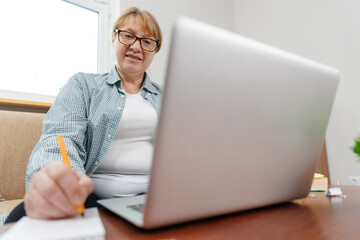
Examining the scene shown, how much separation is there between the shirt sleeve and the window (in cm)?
96

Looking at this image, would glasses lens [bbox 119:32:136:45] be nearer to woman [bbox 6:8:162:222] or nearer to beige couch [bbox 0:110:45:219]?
woman [bbox 6:8:162:222]

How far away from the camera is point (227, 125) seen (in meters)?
0.33

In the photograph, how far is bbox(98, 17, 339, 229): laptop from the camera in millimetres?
282

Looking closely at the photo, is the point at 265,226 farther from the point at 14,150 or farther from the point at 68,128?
the point at 14,150

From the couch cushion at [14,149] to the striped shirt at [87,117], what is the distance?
1.88 ft

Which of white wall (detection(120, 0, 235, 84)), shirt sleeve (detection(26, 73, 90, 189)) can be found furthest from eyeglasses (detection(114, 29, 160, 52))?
white wall (detection(120, 0, 235, 84))

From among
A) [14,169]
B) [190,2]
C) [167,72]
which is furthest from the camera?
[190,2]

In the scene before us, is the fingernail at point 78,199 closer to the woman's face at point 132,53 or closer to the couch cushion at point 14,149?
the woman's face at point 132,53

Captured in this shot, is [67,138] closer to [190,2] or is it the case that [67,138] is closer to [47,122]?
[47,122]

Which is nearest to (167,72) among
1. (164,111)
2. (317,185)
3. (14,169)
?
(164,111)

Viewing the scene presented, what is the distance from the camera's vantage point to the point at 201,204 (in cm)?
33

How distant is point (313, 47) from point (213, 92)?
201cm

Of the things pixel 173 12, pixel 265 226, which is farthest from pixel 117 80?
pixel 173 12

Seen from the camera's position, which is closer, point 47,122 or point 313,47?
point 47,122
